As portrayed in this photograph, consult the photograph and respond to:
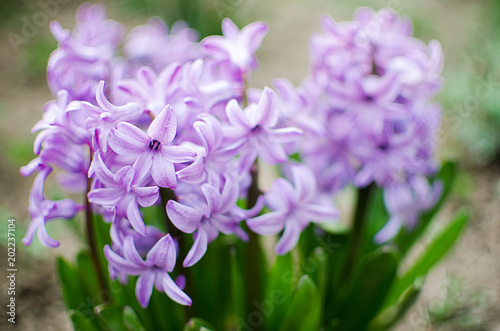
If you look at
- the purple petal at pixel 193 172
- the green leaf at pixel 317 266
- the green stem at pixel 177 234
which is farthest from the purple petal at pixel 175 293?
the green leaf at pixel 317 266

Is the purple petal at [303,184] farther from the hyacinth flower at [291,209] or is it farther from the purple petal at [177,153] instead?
the purple petal at [177,153]

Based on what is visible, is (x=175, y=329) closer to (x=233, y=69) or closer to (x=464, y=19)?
(x=233, y=69)

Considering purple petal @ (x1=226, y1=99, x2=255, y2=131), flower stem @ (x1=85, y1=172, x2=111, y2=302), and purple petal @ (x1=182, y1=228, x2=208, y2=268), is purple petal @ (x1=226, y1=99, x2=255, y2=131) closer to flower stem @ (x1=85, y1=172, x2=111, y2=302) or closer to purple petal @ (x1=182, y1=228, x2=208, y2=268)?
purple petal @ (x1=182, y1=228, x2=208, y2=268)

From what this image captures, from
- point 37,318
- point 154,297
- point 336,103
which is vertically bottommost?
point 37,318

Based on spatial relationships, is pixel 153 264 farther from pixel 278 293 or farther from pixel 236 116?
pixel 278 293

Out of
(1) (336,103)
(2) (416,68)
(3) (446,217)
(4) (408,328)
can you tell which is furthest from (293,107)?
(3) (446,217)
